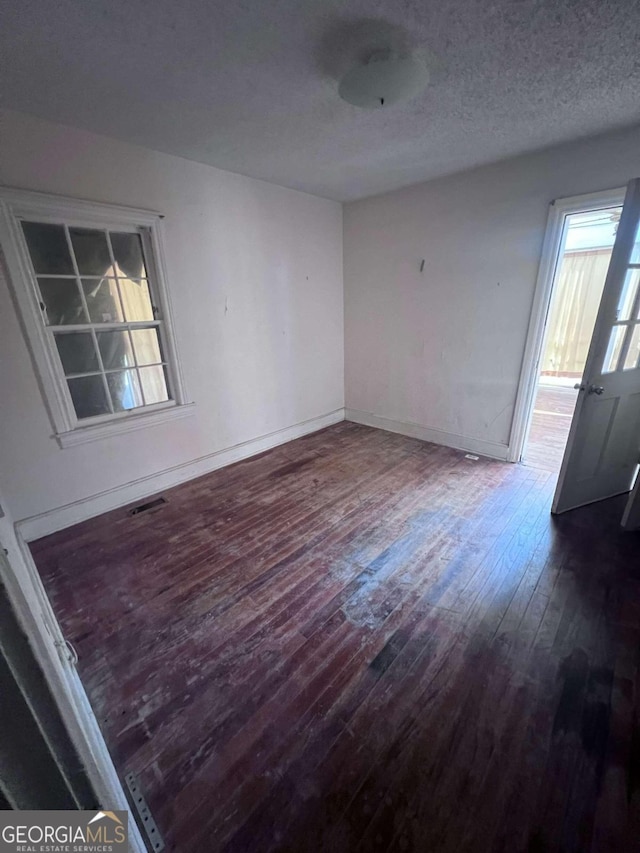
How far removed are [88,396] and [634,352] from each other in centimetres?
388

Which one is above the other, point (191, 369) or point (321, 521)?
point (191, 369)

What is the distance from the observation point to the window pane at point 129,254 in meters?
2.61

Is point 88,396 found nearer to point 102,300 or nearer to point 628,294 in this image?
point 102,300

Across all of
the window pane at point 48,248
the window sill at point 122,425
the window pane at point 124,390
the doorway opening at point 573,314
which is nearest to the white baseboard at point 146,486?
the window sill at point 122,425

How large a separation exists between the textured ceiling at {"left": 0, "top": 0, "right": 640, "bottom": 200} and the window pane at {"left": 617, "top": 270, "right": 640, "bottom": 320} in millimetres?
940

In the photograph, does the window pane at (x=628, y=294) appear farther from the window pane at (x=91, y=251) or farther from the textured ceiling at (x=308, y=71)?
the window pane at (x=91, y=251)

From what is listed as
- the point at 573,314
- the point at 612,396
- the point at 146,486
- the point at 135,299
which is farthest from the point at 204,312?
the point at 573,314

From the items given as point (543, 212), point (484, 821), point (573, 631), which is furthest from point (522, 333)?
point (484, 821)

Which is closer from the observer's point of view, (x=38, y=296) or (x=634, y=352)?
(x=38, y=296)

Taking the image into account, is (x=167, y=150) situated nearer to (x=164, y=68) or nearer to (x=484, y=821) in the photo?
(x=164, y=68)

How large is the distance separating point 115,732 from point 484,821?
52.4 inches

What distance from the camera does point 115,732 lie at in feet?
4.50

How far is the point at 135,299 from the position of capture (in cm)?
274

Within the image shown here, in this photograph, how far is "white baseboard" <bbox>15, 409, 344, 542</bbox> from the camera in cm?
252
